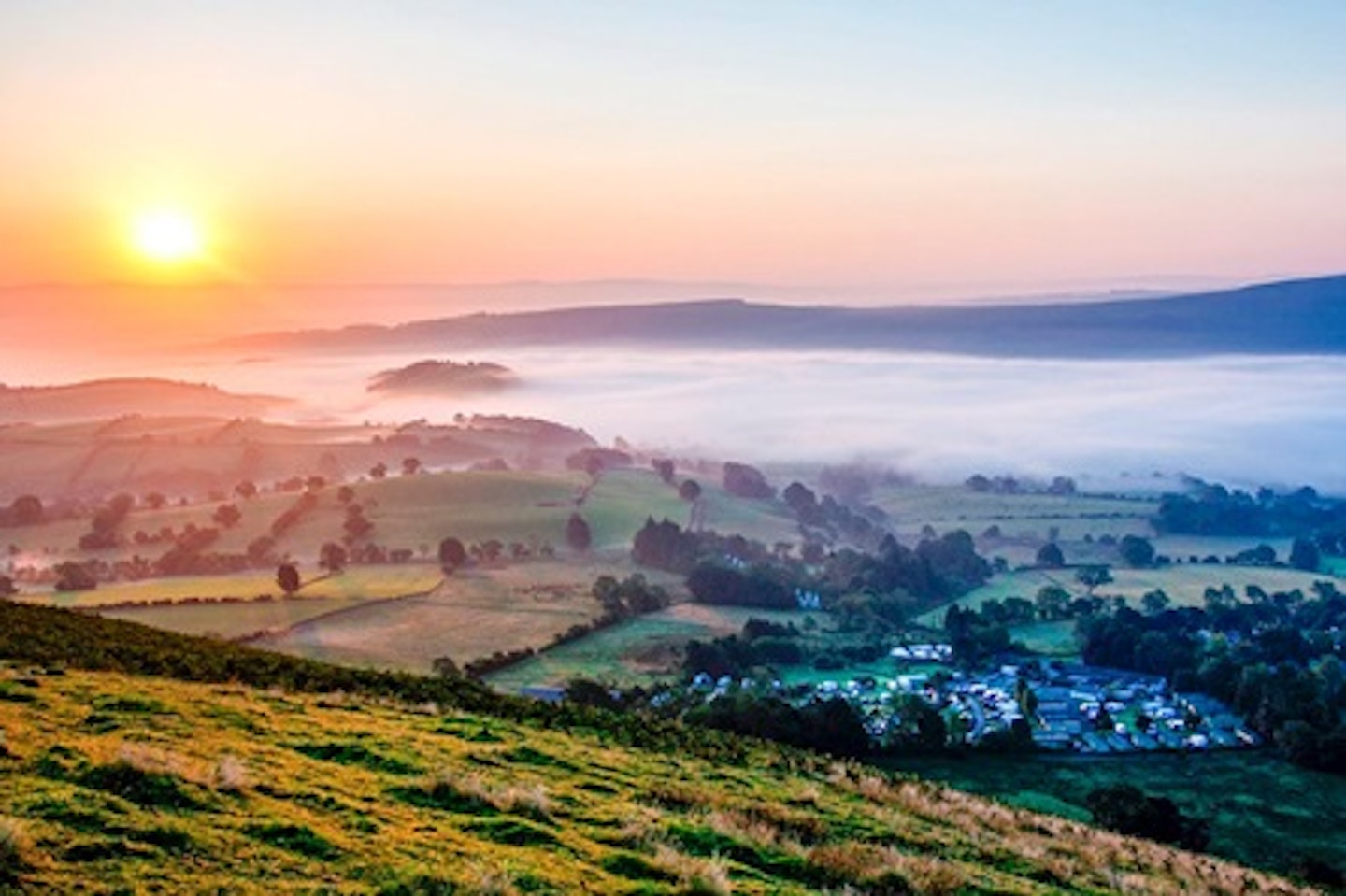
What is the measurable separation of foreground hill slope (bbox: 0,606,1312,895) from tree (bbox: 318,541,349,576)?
8769 cm

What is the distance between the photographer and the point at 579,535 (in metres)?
138

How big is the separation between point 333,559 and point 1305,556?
408 feet

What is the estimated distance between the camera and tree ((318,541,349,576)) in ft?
381

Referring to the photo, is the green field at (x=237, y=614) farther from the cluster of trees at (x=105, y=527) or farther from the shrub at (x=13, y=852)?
the shrub at (x=13, y=852)

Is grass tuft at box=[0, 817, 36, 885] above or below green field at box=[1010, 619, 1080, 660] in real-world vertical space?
above

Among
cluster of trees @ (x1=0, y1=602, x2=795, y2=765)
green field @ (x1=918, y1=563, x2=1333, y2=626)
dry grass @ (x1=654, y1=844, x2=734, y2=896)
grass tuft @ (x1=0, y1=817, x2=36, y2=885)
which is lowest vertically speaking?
green field @ (x1=918, y1=563, x2=1333, y2=626)

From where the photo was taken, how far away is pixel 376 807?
53.5 feet

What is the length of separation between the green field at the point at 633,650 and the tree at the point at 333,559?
33879 millimetres

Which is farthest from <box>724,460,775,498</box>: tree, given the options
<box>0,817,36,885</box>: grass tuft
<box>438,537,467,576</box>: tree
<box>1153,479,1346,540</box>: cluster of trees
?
<box>0,817,36,885</box>: grass tuft

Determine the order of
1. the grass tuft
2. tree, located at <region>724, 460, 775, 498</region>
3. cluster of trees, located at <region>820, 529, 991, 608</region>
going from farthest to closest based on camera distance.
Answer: tree, located at <region>724, 460, 775, 498</region> → cluster of trees, located at <region>820, 529, 991, 608</region> → the grass tuft

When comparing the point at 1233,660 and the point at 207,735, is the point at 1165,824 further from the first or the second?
the point at 1233,660

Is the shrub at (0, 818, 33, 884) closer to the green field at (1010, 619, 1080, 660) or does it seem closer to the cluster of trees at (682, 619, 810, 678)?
the cluster of trees at (682, 619, 810, 678)

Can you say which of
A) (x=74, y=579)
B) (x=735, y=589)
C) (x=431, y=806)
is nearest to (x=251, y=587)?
(x=74, y=579)

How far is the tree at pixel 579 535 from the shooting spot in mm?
137250
